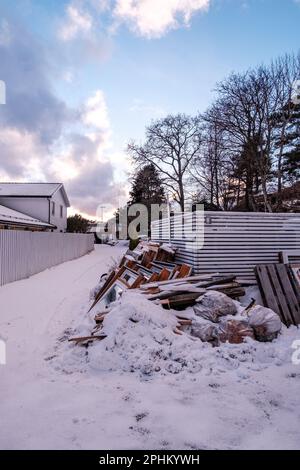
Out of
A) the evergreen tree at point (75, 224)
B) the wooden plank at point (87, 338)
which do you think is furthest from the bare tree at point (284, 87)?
the evergreen tree at point (75, 224)

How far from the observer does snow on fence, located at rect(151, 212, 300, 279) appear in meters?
6.71

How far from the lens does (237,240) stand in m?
6.89

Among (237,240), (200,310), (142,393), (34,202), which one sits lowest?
(142,393)

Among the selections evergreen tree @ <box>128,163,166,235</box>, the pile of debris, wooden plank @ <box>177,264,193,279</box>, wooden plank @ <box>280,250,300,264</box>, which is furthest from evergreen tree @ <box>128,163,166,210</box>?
the pile of debris

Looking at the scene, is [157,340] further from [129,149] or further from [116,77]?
[129,149]

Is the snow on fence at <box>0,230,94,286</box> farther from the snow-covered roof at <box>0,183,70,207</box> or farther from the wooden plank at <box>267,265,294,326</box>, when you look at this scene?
the snow-covered roof at <box>0,183,70,207</box>

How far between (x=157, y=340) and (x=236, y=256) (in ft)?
12.2

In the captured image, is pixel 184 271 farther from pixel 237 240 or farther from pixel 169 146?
pixel 169 146

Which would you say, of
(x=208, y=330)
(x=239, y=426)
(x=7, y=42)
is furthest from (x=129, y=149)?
(x=239, y=426)

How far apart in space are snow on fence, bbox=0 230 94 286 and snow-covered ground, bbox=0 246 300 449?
15.3 feet

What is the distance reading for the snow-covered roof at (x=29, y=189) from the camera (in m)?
24.9

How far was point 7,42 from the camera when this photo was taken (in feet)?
26.5

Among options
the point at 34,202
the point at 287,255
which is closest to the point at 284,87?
the point at 287,255

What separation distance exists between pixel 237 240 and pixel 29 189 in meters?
24.7
